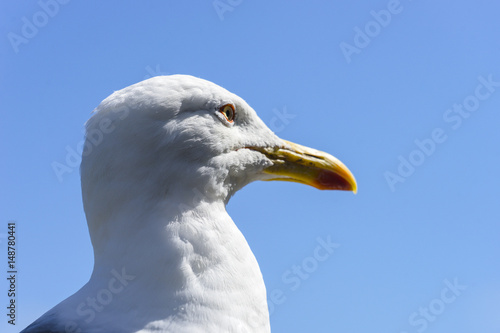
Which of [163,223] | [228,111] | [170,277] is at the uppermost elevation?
[228,111]

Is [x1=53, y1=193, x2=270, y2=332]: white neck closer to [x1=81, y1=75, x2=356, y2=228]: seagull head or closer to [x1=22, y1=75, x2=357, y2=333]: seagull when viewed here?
[x1=22, y1=75, x2=357, y2=333]: seagull

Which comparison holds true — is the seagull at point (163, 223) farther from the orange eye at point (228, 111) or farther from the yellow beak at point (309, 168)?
the yellow beak at point (309, 168)

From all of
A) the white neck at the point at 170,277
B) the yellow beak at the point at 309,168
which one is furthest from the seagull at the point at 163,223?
the yellow beak at the point at 309,168

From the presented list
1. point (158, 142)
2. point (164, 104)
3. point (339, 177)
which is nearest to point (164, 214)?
point (158, 142)

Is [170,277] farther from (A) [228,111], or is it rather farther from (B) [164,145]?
(A) [228,111]

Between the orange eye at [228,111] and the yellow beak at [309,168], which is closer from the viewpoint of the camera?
the orange eye at [228,111]

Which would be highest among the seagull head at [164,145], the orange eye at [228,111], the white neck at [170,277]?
the orange eye at [228,111]

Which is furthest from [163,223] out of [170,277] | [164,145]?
[164,145]
